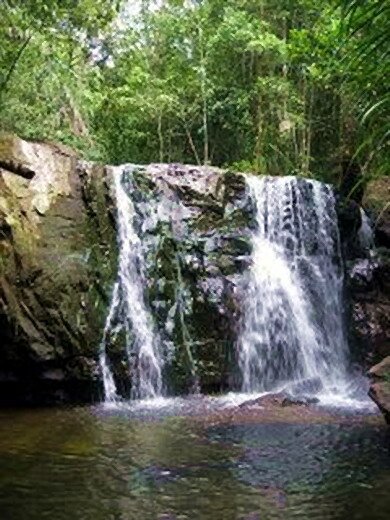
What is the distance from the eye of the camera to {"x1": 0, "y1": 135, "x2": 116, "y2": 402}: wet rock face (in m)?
9.91

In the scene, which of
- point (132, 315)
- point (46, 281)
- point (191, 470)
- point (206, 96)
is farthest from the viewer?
point (206, 96)

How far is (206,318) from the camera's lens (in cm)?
1103

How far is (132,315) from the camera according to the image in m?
10.9

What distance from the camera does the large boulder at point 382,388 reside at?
6.96 metres

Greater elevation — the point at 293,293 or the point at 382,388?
the point at 293,293

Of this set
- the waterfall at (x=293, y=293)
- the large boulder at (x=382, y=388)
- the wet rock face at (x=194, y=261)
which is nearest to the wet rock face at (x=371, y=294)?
the waterfall at (x=293, y=293)

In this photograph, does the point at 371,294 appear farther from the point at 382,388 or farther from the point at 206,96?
the point at 206,96

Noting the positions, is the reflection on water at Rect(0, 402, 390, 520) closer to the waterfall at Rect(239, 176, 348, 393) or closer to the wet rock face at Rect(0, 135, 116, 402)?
the wet rock face at Rect(0, 135, 116, 402)

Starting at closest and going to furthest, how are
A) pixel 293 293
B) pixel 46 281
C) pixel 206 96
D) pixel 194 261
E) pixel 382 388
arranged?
pixel 382 388, pixel 46 281, pixel 194 261, pixel 293 293, pixel 206 96

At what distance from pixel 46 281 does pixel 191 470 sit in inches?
190

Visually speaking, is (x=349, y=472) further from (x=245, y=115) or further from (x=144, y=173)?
(x=245, y=115)

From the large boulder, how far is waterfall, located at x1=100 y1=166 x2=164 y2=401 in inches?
144

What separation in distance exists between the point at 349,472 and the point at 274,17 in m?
16.1

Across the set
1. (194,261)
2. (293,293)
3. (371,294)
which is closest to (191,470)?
(194,261)
